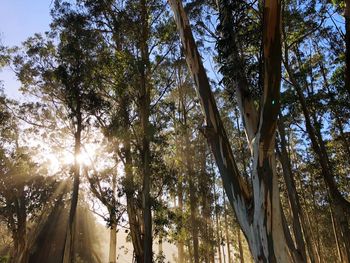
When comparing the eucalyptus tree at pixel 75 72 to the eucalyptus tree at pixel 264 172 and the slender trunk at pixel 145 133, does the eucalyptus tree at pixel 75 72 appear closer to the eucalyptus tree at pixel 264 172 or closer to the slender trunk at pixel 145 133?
the slender trunk at pixel 145 133

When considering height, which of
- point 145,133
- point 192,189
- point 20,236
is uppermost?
point 145,133

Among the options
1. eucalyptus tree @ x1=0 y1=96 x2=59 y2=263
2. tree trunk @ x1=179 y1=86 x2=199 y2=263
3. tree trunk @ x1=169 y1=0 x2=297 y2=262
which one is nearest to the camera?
tree trunk @ x1=169 y1=0 x2=297 y2=262

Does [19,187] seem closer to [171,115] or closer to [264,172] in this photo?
[171,115]

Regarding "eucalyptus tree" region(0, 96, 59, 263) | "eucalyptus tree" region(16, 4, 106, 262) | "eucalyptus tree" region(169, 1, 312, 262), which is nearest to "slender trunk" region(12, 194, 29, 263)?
"eucalyptus tree" region(0, 96, 59, 263)

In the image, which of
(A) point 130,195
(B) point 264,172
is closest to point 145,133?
(A) point 130,195

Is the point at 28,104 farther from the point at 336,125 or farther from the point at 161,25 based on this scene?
the point at 336,125

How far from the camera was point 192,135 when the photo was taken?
63.3 ft

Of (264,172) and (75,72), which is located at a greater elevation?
(75,72)

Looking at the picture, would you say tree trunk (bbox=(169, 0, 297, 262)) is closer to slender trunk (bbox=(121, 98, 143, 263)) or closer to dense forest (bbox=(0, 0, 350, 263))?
dense forest (bbox=(0, 0, 350, 263))

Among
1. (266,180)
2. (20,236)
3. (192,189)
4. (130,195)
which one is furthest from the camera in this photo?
(20,236)

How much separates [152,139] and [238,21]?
566 centimetres

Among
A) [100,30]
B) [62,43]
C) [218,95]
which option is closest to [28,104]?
[62,43]

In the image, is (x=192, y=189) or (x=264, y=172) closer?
(x=264, y=172)

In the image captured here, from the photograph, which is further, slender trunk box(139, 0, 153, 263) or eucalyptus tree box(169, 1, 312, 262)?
slender trunk box(139, 0, 153, 263)
